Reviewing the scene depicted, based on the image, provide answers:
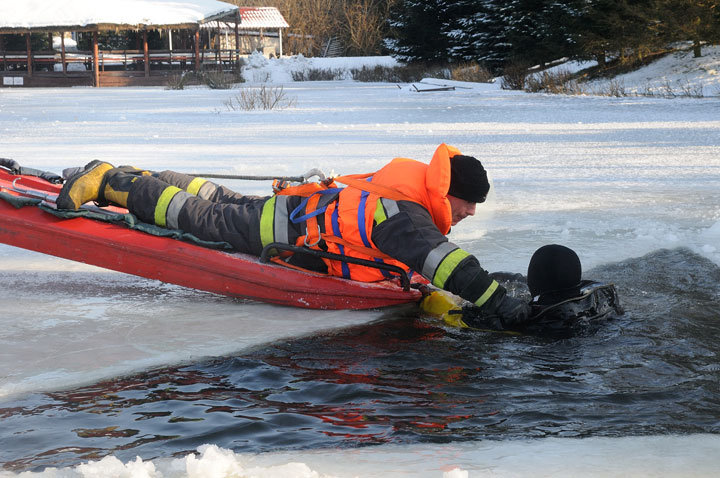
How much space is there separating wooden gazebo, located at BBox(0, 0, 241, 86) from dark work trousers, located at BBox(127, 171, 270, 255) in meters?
28.5

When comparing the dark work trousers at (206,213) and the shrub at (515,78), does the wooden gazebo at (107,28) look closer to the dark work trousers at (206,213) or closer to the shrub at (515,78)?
the shrub at (515,78)

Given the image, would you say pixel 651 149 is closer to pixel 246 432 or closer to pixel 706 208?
pixel 706 208

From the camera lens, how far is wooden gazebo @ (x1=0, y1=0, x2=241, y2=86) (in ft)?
104

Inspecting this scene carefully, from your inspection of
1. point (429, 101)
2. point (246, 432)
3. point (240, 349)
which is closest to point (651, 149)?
point (240, 349)

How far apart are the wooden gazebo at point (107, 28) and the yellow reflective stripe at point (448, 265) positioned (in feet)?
97.9

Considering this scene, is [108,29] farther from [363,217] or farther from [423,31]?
[363,217]

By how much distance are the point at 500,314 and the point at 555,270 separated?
356 millimetres

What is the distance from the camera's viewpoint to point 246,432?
2.59m

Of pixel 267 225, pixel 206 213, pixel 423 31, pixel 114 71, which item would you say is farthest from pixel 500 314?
pixel 114 71

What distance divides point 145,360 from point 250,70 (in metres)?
35.4

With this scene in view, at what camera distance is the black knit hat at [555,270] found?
12.0 feet

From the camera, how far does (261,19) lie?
43.1 metres

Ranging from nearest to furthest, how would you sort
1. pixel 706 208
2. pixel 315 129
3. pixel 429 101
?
1. pixel 706 208
2. pixel 315 129
3. pixel 429 101

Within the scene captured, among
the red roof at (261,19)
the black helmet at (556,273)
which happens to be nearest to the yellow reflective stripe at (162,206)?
the black helmet at (556,273)
